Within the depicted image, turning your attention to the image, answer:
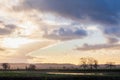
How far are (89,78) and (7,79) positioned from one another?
16.4 m

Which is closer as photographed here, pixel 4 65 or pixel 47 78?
pixel 47 78

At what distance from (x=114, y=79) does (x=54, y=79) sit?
12681mm

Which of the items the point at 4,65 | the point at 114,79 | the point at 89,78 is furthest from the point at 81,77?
the point at 4,65

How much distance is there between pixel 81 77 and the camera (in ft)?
249

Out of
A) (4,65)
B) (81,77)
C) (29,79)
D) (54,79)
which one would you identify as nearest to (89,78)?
(81,77)

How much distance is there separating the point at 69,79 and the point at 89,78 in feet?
14.1

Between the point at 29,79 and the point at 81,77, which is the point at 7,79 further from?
the point at 81,77

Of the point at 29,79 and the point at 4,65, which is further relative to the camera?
the point at 4,65

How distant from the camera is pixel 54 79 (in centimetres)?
7388

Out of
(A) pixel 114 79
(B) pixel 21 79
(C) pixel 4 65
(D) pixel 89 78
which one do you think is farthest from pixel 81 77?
(C) pixel 4 65

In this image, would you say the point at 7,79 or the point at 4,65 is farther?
the point at 4,65

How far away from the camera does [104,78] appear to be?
76938mm

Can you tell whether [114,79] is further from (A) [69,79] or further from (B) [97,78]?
(A) [69,79]

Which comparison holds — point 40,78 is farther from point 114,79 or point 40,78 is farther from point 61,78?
point 114,79
